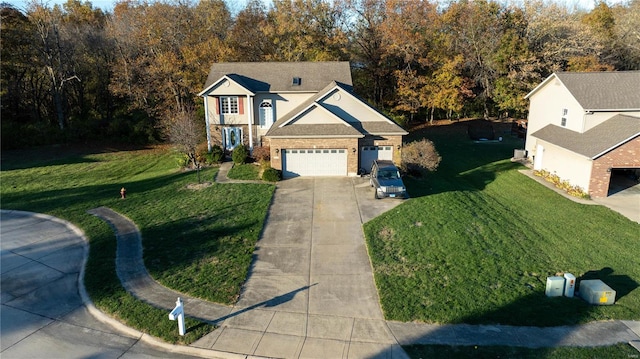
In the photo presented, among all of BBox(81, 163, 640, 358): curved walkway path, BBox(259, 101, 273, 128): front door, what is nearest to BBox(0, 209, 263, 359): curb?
BBox(81, 163, 640, 358): curved walkway path

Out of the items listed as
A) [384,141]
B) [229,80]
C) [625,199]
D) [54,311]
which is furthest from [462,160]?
[54,311]

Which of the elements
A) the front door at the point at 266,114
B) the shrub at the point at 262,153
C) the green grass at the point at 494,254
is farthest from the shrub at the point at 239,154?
the green grass at the point at 494,254

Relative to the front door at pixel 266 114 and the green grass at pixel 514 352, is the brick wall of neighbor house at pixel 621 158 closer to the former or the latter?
the green grass at pixel 514 352

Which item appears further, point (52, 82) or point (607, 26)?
point (607, 26)

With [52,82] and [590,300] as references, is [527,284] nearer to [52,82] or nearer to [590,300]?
[590,300]

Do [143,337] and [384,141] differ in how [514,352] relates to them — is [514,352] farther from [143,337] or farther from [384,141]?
[384,141]

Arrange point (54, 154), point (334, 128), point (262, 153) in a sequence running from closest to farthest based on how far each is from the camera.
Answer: point (334, 128) < point (262, 153) < point (54, 154)

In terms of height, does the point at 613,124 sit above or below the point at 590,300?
above

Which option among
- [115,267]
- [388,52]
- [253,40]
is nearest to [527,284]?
[115,267]
